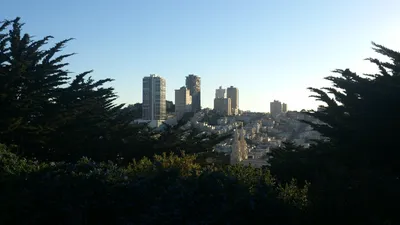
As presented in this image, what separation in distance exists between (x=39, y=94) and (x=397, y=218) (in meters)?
13.9

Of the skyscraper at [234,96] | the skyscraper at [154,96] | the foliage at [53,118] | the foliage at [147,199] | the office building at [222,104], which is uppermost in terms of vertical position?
the skyscraper at [234,96]

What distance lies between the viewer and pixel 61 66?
17.9m

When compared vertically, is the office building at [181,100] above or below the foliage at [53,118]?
above

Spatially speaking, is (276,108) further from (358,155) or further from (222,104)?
(358,155)

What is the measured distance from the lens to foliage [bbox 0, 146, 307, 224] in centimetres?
479

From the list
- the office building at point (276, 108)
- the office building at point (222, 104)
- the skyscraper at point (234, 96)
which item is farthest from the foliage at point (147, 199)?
the office building at point (276, 108)

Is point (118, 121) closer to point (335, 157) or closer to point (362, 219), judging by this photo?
point (335, 157)

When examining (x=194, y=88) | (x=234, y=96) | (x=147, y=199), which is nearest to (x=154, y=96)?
(x=194, y=88)

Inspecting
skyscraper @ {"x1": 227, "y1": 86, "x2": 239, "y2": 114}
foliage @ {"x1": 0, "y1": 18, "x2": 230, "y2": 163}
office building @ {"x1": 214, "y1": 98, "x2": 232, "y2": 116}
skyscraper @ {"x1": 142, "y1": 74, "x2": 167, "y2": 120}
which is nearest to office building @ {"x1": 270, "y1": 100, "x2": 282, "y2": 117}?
skyscraper @ {"x1": 227, "y1": 86, "x2": 239, "y2": 114}

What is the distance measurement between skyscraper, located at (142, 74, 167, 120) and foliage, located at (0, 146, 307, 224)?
3039 centimetres

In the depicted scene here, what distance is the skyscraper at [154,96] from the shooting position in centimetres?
3638

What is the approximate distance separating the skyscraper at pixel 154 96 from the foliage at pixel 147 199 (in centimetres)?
3039

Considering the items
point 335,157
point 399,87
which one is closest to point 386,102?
point 399,87

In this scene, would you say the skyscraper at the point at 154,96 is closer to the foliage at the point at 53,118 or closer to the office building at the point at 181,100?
the office building at the point at 181,100
